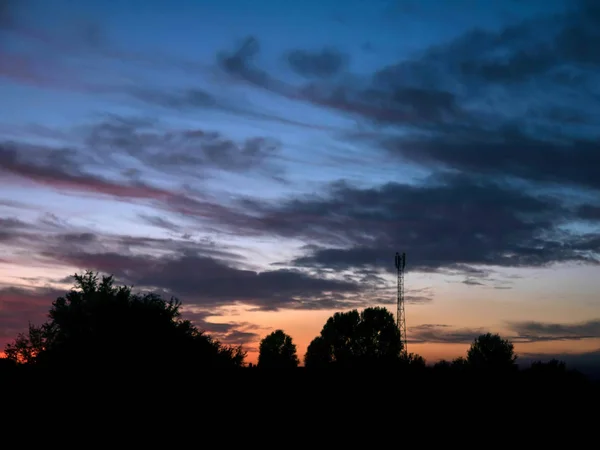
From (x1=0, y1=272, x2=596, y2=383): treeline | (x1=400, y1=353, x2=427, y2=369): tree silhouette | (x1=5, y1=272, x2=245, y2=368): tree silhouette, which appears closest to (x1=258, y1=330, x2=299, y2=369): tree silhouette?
(x1=0, y1=272, x2=596, y2=383): treeline

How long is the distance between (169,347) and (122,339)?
160 inches

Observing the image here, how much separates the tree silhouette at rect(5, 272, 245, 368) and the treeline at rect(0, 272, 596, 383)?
4 centimetres

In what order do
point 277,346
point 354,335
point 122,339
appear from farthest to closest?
1. point 277,346
2. point 354,335
3. point 122,339

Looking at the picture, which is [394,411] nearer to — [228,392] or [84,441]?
[228,392]

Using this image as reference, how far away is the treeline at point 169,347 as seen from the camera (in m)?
17.0

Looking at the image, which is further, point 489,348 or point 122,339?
point 489,348

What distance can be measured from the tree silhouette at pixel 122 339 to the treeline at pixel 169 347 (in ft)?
0.14

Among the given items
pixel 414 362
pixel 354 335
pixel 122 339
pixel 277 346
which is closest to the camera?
pixel 414 362

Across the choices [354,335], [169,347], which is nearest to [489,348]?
[354,335]

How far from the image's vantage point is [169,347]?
35.8 m

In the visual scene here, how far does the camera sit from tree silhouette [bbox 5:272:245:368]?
26.4 meters

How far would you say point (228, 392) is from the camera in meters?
15.7

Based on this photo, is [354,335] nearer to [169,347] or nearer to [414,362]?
[169,347]

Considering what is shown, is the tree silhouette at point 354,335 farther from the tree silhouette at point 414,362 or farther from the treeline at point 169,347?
the tree silhouette at point 414,362
